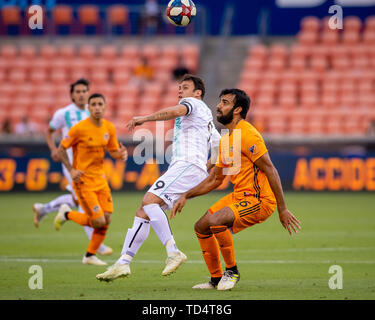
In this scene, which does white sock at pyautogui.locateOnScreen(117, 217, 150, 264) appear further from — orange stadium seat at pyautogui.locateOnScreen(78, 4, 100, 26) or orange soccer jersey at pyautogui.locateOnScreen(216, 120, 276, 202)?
orange stadium seat at pyautogui.locateOnScreen(78, 4, 100, 26)

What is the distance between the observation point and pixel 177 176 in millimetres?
7504

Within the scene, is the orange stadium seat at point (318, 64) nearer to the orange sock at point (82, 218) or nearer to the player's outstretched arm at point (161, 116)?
the orange sock at point (82, 218)

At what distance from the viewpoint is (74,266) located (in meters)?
8.88

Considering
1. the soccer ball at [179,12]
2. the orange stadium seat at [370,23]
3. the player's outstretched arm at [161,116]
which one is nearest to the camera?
the player's outstretched arm at [161,116]

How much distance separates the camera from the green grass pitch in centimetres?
696

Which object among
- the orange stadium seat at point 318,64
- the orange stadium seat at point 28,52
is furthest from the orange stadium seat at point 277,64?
the orange stadium seat at point 28,52

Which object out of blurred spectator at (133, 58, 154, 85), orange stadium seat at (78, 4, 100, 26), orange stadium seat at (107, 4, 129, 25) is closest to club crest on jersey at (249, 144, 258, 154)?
blurred spectator at (133, 58, 154, 85)

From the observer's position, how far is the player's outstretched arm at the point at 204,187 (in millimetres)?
7262

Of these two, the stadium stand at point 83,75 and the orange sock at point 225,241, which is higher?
the stadium stand at point 83,75

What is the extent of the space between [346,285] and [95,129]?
12.7 ft

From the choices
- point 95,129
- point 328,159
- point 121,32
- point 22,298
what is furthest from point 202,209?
point 121,32

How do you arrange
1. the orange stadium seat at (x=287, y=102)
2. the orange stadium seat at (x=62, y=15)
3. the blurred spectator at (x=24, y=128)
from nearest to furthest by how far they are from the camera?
the blurred spectator at (x=24, y=128)
the orange stadium seat at (x=287, y=102)
the orange stadium seat at (x=62, y=15)

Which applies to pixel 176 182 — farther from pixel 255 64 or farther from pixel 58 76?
pixel 58 76

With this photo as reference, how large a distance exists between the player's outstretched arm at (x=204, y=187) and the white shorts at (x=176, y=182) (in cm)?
12
